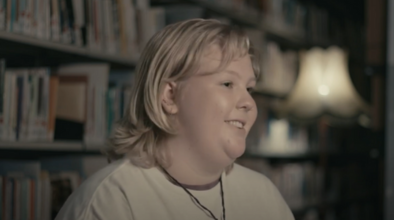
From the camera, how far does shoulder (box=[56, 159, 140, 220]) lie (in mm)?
1175

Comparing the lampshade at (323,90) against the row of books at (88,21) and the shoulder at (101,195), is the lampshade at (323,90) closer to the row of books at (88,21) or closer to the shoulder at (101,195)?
the row of books at (88,21)

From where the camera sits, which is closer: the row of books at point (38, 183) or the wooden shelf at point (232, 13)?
the row of books at point (38, 183)

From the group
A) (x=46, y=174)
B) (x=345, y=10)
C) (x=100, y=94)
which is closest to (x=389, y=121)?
(x=100, y=94)

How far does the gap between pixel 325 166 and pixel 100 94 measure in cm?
237

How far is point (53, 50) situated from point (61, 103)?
21cm

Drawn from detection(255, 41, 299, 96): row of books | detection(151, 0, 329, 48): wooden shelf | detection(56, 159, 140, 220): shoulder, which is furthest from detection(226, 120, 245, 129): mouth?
detection(255, 41, 299, 96): row of books

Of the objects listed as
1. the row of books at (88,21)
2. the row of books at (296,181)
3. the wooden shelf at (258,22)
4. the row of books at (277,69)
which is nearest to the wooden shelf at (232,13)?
the wooden shelf at (258,22)

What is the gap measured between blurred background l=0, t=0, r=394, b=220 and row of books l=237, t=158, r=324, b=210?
11 mm

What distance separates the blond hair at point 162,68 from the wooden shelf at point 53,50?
751 millimetres

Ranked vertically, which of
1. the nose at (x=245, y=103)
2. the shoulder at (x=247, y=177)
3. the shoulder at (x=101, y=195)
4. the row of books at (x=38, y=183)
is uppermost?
the nose at (x=245, y=103)

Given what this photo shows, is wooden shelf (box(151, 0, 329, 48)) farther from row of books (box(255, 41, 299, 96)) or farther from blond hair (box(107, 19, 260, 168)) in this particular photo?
blond hair (box(107, 19, 260, 168))

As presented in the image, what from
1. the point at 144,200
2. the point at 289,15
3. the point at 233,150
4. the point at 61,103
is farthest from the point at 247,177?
the point at 289,15

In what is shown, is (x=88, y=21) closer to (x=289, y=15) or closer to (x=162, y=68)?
(x=162, y=68)

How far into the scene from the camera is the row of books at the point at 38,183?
1921 millimetres
